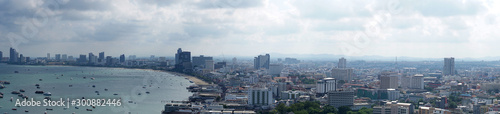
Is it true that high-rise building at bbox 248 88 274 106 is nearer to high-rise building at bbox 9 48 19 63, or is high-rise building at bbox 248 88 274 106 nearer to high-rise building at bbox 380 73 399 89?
high-rise building at bbox 380 73 399 89

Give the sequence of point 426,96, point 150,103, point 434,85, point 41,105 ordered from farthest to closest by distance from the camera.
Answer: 1. point 434,85
2. point 426,96
3. point 150,103
4. point 41,105

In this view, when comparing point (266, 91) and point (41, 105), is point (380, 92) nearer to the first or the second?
point (266, 91)

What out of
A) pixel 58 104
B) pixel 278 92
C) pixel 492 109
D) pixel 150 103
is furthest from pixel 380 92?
pixel 58 104

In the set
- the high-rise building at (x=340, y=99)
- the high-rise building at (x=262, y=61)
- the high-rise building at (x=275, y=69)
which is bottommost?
the high-rise building at (x=340, y=99)

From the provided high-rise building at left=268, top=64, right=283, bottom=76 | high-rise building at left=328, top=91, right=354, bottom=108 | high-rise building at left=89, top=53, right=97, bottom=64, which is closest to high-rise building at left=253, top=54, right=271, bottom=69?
high-rise building at left=268, top=64, right=283, bottom=76

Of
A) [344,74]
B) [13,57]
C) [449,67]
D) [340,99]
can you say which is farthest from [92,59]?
[340,99]

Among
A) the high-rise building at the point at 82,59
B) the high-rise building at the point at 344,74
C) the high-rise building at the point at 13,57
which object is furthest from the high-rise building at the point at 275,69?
the high-rise building at the point at 82,59

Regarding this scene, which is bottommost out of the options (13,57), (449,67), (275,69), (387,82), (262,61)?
(387,82)

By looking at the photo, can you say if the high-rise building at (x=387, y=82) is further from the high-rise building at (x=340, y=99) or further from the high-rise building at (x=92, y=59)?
the high-rise building at (x=92, y=59)

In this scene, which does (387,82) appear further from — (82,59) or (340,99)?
(82,59)

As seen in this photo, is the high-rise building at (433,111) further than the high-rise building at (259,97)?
No

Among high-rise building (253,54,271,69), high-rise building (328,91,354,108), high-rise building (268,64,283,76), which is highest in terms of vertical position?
high-rise building (253,54,271,69)
